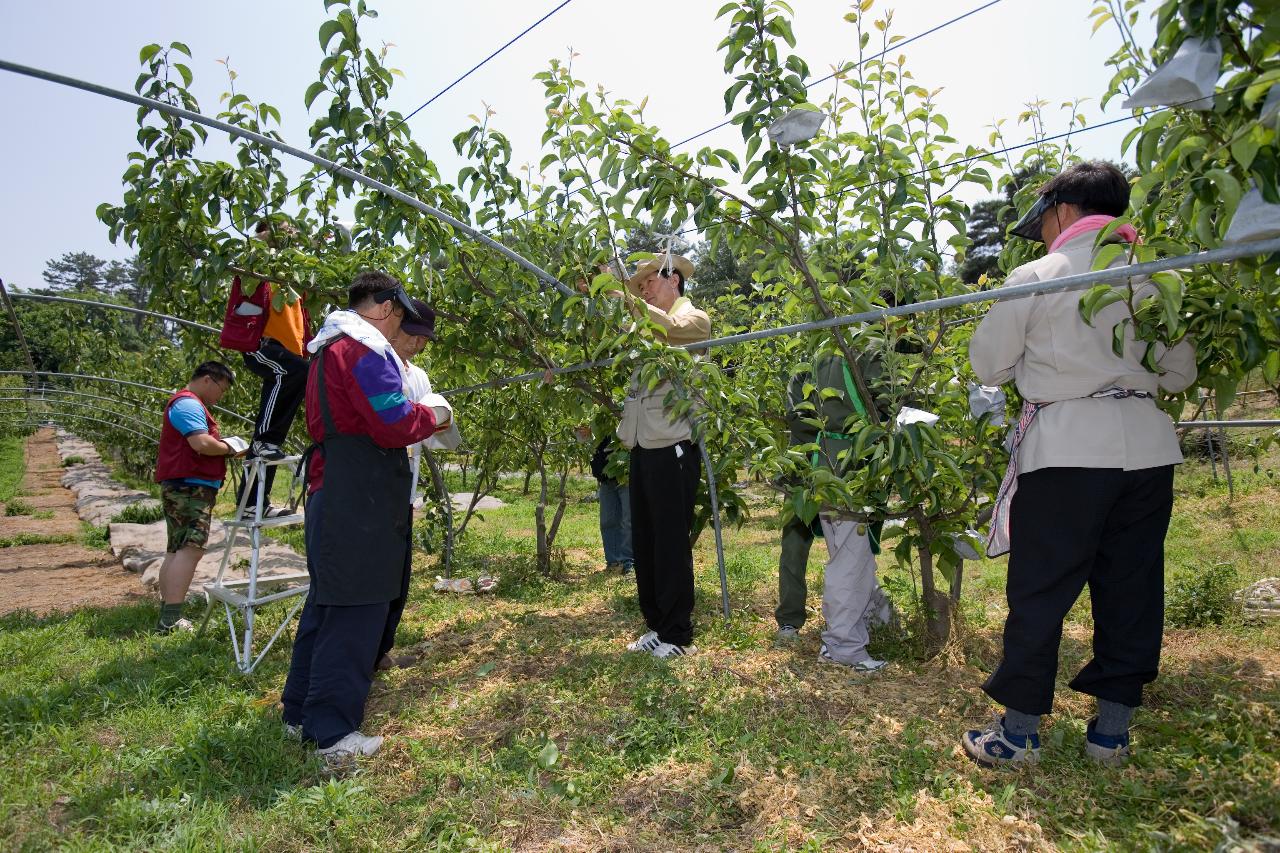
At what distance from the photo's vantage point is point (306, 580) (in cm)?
463

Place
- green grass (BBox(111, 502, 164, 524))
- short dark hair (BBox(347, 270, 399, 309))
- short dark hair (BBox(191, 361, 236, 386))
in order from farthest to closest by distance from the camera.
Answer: green grass (BBox(111, 502, 164, 524)) < short dark hair (BBox(191, 361, 236, 386)) < short dark hair (BBox(347, 270, 399, 309))

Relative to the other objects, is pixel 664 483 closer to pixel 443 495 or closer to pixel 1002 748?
pixel 1002 748

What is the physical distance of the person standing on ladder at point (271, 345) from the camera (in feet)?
14.8

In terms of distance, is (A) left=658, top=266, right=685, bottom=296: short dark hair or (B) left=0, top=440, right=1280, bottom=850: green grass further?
(A) left=658, top=266, right=685, bottom=296: short dark hair

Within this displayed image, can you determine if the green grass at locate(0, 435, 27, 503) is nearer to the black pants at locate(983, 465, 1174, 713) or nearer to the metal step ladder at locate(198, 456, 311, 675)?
the metal step ladder at locate(198, 456, 311, 675)

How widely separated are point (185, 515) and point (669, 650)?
129 inches

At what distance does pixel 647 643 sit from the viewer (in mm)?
3971

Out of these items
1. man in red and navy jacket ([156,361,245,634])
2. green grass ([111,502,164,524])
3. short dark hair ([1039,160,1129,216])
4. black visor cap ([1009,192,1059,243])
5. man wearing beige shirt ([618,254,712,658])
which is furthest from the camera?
green grass ([111,502,164,524])

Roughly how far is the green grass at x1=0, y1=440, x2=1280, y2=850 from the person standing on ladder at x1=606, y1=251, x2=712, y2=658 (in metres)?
0.25

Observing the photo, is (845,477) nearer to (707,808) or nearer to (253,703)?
(707,808)

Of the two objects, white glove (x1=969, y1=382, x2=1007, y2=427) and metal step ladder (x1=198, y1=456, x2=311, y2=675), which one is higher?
white glove (x1=969, y1=382, x2=1007, y2=427)

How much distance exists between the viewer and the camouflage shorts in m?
4.91

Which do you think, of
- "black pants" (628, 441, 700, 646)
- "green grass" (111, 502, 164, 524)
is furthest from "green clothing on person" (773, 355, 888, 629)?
"green grass" (111, 502, 164, 524)

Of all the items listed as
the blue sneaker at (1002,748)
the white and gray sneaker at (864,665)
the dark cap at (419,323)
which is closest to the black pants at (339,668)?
the dark cap at (419,323)
